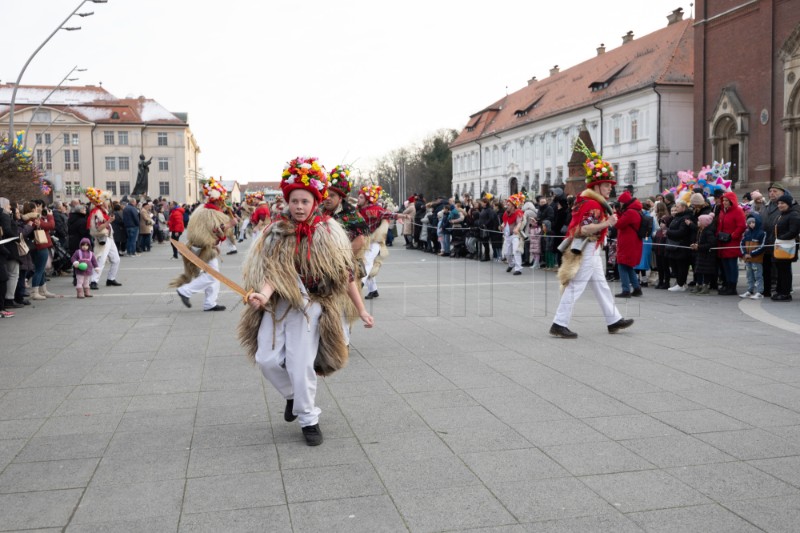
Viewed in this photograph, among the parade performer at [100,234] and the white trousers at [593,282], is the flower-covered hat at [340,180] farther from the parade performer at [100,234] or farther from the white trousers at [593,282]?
the parade performer at [100,234]

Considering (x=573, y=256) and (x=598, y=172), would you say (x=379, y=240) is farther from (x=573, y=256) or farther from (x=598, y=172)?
(x=598, y=172)

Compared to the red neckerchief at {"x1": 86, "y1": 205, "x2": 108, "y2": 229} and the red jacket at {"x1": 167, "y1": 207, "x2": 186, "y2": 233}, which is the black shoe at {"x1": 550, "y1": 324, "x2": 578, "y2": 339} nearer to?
the red neckerchief at {"x1": 86, "y1": 205, "x2": 108, "y2": 229}

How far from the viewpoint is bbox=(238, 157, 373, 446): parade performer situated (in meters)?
5.40

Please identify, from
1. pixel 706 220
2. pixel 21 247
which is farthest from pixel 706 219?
pixel 21 247

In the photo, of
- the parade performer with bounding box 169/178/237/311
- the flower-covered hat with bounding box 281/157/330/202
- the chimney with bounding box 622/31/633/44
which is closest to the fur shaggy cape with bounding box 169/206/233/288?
the parade performer with bounding box 169/178/237/311

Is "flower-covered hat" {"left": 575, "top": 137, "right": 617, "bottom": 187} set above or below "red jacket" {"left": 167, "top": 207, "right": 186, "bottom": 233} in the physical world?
above

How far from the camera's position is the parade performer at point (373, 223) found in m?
12.3

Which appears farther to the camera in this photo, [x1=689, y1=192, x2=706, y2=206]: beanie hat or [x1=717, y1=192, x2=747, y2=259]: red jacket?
[x1=689, y1=192, x2=706, y2=206]: beanie hat

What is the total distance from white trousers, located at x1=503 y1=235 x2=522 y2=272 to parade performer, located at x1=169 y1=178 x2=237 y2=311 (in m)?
8.21

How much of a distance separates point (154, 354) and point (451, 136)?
106 meters

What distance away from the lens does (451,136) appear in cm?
11300

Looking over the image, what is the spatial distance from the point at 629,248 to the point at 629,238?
0.20 m

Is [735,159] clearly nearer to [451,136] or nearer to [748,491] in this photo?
[748,491]

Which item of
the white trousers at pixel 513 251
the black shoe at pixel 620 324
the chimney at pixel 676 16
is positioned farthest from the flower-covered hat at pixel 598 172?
the chimney at pixel 676 16
